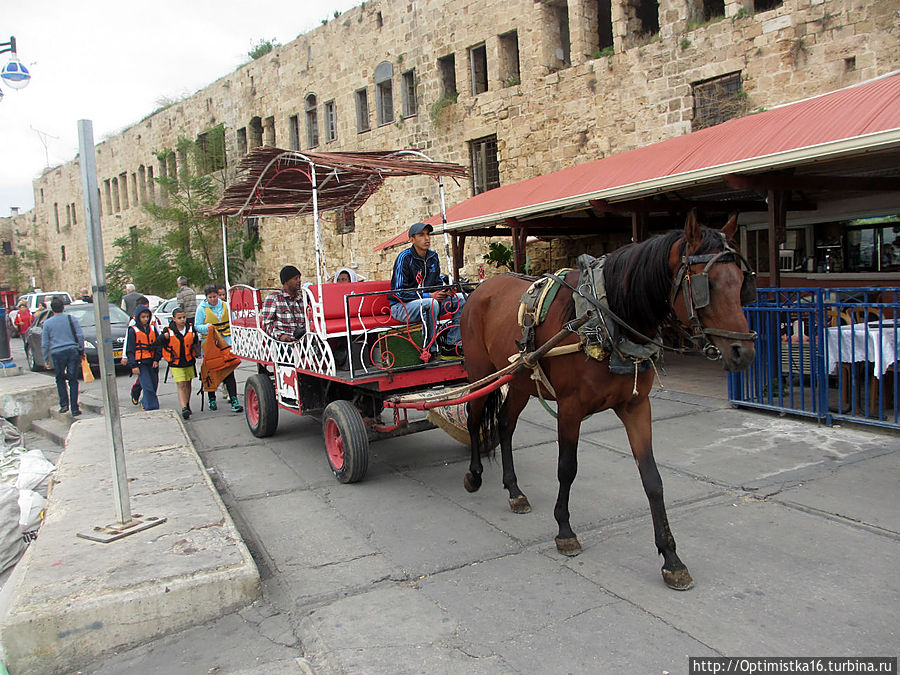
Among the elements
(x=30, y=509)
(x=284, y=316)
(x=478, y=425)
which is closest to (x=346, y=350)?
(x=284, y=316)

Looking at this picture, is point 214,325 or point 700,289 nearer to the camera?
point 700,289

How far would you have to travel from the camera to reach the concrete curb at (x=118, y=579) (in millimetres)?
3100

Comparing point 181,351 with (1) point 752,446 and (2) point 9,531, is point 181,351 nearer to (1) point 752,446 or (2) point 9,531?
(2) point 9,531

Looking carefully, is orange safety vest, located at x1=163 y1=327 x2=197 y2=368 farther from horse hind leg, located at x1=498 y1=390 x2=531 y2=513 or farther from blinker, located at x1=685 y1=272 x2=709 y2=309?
blinker, located at x1=685 y1=272 x2=709 y2=309

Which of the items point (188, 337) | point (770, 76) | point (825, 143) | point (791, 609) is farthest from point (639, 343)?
point (770, 76)

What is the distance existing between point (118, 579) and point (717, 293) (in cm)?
345

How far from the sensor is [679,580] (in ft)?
11.4

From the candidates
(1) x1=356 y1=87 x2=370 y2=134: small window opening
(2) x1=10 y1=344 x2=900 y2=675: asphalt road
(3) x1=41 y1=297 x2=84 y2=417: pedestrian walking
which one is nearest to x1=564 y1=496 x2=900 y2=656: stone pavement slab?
(2) x1=10 y1=344 x2=900 y2=675: asphalt road

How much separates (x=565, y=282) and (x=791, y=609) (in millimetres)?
2210

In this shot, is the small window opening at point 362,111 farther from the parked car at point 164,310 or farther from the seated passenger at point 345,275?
the seated passenger at point 345,275

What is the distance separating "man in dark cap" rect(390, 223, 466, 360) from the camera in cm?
576

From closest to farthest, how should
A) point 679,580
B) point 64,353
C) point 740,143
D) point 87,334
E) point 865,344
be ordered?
point 679,580, point 865,344, point 740,143, point 64,353, point 87,334

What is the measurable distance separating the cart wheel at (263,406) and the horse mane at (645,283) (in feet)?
15.5

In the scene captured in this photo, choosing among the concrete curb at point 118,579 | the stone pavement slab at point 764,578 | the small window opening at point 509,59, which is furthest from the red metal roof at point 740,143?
the concrete curb at point 118,579
